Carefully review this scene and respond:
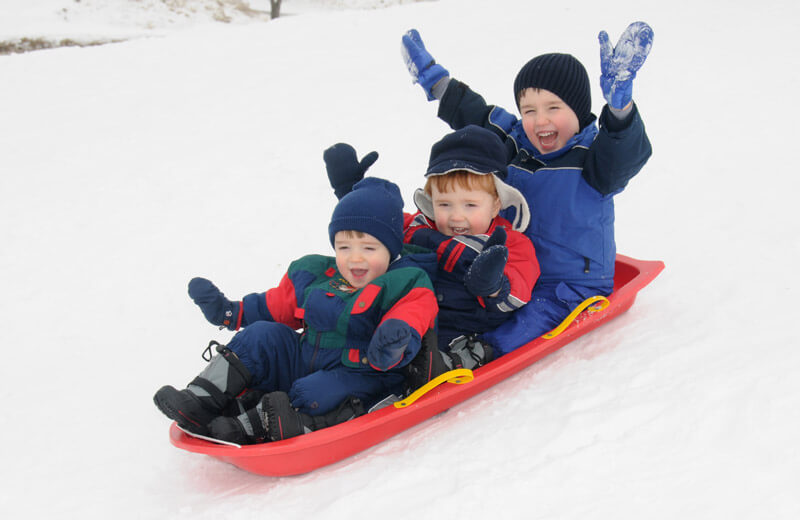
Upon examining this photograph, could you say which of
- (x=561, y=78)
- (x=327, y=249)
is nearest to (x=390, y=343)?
(x=561, y=78)

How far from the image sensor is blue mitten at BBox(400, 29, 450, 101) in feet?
9.66

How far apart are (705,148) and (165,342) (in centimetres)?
409

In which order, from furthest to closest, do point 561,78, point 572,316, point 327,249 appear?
1. point 327,249
2. point 561,78
3. point 572,316

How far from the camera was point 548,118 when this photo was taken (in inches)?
99.7

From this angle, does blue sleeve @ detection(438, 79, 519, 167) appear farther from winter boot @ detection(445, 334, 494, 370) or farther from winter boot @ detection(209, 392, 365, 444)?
winter boot @ detection(209, 392, 365, 444)

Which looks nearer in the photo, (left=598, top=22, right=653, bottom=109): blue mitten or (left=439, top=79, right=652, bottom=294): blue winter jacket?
(left=598, top=22, right=653, bottom=109): blue mitten

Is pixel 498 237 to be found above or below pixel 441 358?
above

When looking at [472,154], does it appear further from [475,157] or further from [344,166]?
[344,166]

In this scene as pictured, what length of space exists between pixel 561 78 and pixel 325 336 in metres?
1.42

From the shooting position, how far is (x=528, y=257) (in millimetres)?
2441

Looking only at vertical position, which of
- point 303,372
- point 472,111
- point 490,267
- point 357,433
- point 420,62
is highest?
point 420,62

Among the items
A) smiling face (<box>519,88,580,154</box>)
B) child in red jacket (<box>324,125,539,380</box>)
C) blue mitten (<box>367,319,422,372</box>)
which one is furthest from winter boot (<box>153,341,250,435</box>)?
smiling face (<box>519,88,580,154</box>)

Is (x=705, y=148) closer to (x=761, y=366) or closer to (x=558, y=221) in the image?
(x=558, y=221)

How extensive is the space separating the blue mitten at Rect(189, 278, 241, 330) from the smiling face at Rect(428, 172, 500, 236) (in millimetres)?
925
